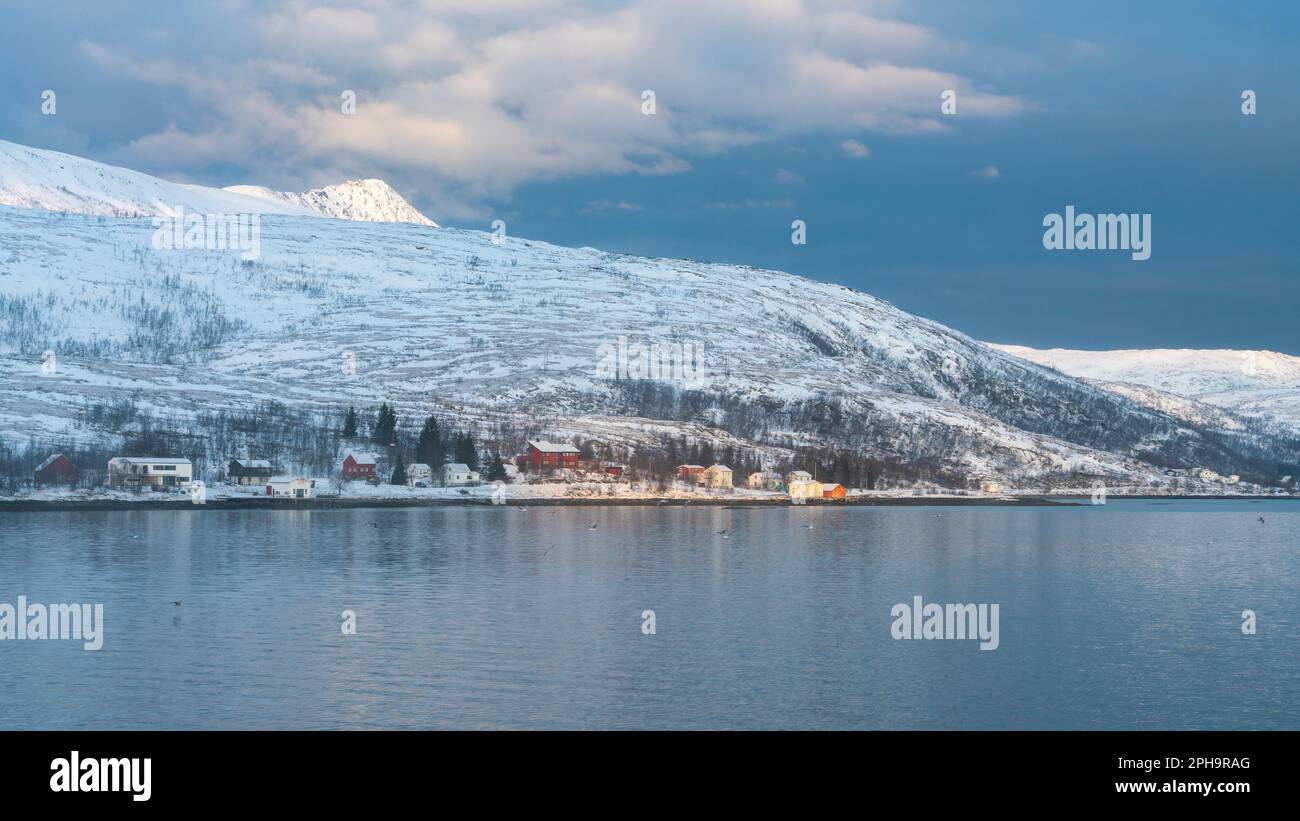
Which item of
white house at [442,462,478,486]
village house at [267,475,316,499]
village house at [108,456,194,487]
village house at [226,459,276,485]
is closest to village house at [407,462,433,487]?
white house at [442,462,478,486]

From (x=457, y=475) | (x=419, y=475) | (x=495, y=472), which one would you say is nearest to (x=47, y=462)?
(x=419, y=475)

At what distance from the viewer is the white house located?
622ft

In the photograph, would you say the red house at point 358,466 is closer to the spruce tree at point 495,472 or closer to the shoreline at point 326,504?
the shoreline at point 326,504

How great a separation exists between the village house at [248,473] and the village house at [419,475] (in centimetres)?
1930

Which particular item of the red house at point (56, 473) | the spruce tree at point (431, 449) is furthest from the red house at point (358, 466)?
the red house at point (56, 473)

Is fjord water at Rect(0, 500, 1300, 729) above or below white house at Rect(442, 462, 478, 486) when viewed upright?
below

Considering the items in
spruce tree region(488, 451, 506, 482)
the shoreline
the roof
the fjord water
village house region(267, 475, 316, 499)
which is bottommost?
the fjord water

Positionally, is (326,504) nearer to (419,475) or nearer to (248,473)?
(248,473)

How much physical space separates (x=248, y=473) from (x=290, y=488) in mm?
10264

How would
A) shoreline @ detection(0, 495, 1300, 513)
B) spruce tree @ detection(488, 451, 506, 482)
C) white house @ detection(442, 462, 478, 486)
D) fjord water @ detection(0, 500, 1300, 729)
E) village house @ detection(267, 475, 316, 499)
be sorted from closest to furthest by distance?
fjord water @ detection(0, 500, 1300, 729)
shoreline @ detection(0, 495, 1300, 513)
village house @ detection(267, 475, 316, 499)
white house @ detection(442, 462, 478, 486)
spruce tree @ detection(488, 451, 506, 482)

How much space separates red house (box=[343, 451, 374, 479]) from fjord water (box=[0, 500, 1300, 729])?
64.4m

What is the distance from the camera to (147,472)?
172 metres

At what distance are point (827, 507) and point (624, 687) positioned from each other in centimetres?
14318

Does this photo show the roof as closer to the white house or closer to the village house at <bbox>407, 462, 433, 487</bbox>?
the village house at <bbox>407, 462, 433, 487</bbox>
